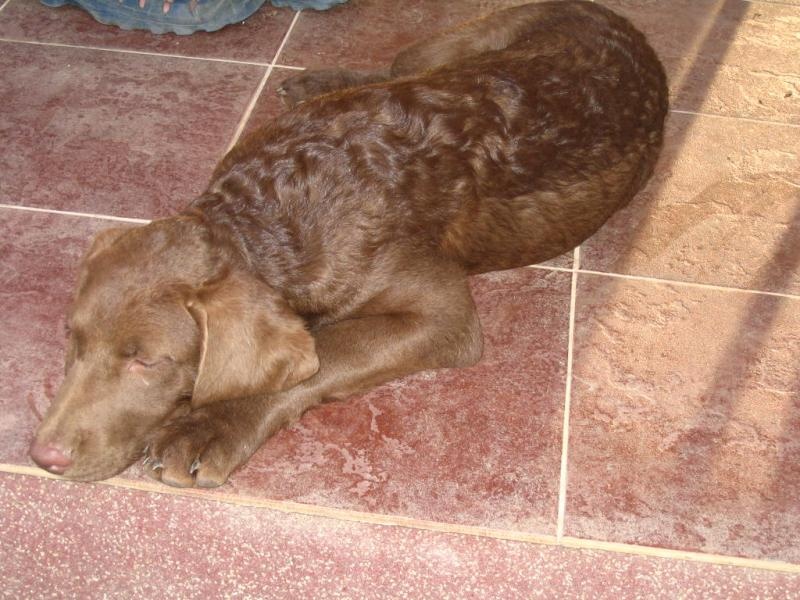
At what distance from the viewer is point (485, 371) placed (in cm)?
317

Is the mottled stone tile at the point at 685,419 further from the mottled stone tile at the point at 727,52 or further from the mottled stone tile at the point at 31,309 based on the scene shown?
the mottled stone tile at the point at 31,309

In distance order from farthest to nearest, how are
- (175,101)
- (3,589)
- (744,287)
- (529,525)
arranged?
(175,101), (744,287), (529,525), (3,589)

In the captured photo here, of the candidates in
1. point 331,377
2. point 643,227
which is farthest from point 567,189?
point 331,377

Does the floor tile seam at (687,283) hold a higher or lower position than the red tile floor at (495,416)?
higher

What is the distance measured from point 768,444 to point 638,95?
1358mm

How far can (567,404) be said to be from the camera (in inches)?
121

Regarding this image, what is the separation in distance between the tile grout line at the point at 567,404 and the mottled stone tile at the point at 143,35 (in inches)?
81.3

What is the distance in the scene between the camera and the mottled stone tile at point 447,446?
2.80m

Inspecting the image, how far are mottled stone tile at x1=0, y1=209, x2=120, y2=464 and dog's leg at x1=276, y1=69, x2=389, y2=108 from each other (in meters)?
1.06

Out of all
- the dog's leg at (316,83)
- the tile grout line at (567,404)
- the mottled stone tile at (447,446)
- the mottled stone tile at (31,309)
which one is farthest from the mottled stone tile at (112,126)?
the tile grout line at (567,404)

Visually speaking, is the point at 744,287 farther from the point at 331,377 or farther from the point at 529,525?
the point at 331,377

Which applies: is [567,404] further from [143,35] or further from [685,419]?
[143,35]

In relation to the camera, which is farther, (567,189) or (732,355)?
(732,355)

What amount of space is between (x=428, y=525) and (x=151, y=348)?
1045mm
